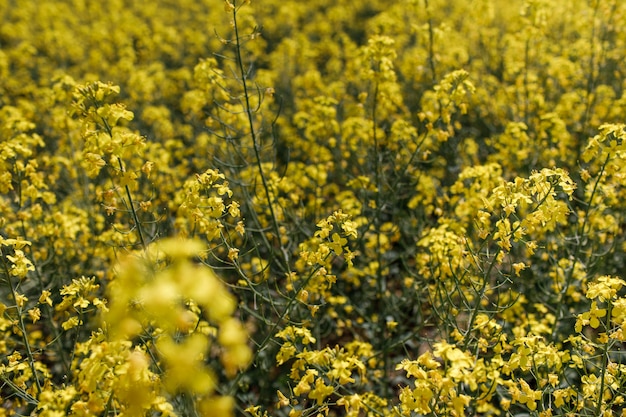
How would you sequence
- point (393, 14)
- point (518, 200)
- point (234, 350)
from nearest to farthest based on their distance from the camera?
point (234, 350) → point (518, 200) → point (393, 14)

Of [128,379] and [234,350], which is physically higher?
[234,350]

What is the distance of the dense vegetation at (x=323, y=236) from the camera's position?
2.81m

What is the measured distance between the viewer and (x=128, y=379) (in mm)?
2031

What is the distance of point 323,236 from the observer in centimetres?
314

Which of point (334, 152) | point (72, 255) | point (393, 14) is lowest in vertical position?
point (72, 255)

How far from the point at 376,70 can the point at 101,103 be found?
2.51 meters

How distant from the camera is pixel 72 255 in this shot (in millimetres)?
5352

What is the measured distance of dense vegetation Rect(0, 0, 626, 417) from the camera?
2812mm

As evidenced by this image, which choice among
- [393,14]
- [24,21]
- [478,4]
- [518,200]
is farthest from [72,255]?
[24,21]

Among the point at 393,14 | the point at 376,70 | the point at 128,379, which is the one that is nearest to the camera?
the point at 128,379

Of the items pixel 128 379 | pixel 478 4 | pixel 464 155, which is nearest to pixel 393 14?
pixel 478 4

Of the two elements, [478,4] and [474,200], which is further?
[478,4]

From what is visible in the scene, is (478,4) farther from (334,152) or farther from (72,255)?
(72,255)

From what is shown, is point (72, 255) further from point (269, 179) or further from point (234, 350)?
point (234, 350)
